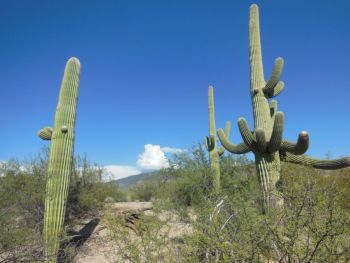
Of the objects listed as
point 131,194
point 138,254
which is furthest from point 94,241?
point 131,194

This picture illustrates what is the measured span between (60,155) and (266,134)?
517cm

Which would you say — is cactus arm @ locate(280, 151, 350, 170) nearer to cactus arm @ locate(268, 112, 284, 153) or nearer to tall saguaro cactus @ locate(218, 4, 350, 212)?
tall saguaro cactus @ locate(218, 4, 350, 212)

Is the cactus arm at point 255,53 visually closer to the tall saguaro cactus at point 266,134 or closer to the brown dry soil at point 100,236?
the tall saguaro cactus at point 266,134

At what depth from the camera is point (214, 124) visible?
12.9m

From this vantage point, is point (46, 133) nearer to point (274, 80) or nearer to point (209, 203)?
point (209, 203)

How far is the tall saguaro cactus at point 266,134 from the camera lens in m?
7.98

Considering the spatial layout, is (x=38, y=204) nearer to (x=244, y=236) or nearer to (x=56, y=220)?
(x=56, y=220)

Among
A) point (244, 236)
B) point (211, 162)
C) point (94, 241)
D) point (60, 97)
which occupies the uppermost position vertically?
point (60, 97)

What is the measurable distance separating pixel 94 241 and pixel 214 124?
19.5 ft

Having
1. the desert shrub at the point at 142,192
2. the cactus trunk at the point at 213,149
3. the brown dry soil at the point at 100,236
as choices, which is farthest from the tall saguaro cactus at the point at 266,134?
the desert shrub at the point at 142,192

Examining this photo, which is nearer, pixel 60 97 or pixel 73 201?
pixel 60 97

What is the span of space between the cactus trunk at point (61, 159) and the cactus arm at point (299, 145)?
17.7 ft

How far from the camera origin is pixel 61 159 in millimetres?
8242

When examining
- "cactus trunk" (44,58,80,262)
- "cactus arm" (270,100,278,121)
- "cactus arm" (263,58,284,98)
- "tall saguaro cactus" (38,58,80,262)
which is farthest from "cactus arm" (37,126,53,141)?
"cactus arm" (270,100,278,121)
